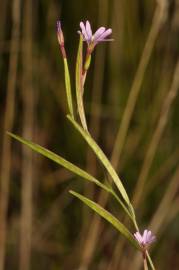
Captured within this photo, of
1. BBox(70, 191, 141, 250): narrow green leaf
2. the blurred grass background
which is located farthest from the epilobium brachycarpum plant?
the blurred grass background

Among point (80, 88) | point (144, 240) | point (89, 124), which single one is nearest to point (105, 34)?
point (80, 88)

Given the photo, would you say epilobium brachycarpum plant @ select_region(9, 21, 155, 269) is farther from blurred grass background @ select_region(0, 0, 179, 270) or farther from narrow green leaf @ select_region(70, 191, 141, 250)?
blurred grass background @ select_region(0, 0, 179, 270)

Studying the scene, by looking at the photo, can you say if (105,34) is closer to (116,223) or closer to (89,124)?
(116,223)

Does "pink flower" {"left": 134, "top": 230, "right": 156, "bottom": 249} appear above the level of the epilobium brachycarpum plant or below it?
below

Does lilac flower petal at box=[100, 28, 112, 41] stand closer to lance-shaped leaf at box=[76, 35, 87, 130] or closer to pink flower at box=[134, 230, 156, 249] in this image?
lance-shaped leaf at box=[76, 35, 87, 130]

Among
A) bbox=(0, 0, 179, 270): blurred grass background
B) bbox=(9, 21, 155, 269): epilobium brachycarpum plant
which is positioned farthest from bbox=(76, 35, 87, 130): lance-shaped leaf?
bbox=(0, 0, 179, 270): blurred grass background

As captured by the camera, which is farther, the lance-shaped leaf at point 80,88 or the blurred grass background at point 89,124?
the blurred grass background at point 89,124

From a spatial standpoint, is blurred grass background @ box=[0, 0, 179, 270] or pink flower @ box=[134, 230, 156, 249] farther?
blurred grass background @ box=[0, 0, 179, 270]

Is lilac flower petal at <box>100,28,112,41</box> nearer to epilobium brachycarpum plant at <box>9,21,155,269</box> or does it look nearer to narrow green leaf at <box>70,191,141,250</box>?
epilobium brachycarpum plant at <box>9,21,155,269</box>

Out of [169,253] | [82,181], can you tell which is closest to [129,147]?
[82,181]

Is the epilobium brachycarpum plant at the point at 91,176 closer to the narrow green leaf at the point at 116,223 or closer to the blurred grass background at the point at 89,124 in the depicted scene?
the narrow green leaf at the point at 116,223

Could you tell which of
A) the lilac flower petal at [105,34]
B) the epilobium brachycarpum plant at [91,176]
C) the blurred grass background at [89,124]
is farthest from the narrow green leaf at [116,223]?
the blurred grass background at [89,124]
